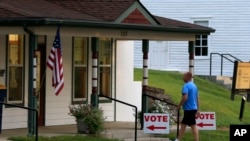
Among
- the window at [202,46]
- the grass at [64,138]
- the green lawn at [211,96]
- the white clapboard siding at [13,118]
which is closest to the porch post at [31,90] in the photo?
the grass at [64,138]

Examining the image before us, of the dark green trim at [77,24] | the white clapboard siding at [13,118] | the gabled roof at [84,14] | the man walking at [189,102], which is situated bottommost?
the white clapboard siding at [13,118]

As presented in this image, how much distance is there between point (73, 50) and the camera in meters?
23.4

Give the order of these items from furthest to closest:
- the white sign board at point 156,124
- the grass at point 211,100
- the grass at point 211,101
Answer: the grass at point 211,100 < the grass at point 211,101 < the white sign board at point 156,124

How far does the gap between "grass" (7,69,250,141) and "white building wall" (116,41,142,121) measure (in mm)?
2314

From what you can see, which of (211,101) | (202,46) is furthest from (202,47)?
(211,101)

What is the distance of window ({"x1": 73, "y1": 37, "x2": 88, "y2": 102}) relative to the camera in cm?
2353

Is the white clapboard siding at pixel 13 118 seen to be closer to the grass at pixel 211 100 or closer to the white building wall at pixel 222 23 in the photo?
the grass at pixel 211 100

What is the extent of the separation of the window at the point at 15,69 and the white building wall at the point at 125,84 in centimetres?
404

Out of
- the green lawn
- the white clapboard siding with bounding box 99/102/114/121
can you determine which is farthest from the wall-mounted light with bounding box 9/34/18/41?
the green lawn

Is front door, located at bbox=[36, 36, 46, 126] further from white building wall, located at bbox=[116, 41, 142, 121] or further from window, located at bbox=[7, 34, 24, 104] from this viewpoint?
white building wall, located at bbox=[116, 41, 142, 121]

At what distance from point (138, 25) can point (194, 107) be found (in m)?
3.19

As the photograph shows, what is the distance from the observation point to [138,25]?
21562 mm

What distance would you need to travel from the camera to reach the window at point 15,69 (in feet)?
70.8

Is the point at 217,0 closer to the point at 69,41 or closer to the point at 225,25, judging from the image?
the point at 225,25
